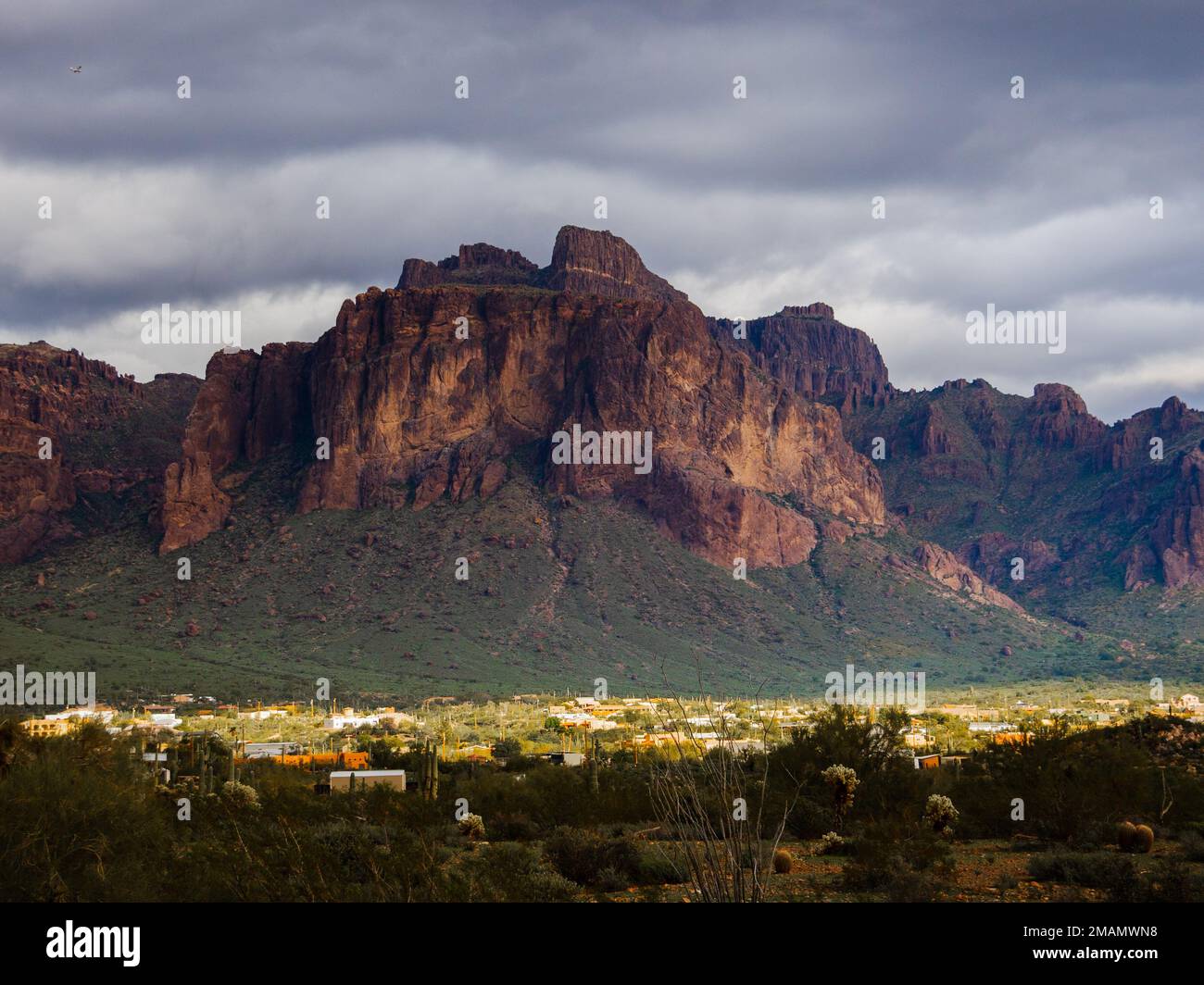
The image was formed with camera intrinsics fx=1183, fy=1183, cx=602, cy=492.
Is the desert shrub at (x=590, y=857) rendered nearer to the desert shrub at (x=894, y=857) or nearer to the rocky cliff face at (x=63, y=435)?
the desert shrub at (x=894, y=857)

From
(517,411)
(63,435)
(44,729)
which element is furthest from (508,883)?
(63,435)

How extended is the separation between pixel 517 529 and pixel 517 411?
28814 mm

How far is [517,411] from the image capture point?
15188 cm

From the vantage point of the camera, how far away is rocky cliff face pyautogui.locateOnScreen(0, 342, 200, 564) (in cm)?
13175

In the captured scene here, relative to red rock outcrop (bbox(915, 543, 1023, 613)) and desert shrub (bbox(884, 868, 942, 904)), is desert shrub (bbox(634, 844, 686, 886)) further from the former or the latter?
red rock outcrop (bbox(915, 543, 1023, 613))

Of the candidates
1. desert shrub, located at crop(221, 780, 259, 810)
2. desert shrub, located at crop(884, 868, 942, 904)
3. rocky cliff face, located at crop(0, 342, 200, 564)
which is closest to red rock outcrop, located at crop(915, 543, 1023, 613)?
rocky cliff face, located at crop(0, 342, 200, 564)

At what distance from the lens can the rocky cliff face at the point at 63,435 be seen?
13175cm

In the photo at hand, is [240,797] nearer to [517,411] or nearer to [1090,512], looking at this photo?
[517,411]

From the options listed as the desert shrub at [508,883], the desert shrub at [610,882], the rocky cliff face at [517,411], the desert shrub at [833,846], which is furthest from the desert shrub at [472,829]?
the rocky cliff face at [517,411]

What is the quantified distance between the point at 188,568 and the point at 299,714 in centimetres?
4339

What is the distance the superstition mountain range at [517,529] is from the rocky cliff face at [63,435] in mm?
489

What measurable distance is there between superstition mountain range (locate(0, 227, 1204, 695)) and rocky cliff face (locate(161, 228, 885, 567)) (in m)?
0.42
